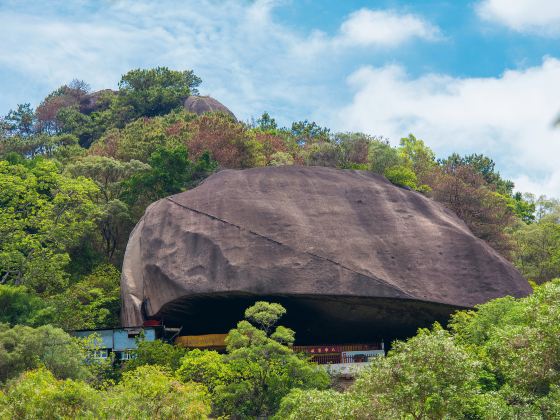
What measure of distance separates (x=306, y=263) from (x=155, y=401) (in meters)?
9.08

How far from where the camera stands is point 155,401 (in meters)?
15.9

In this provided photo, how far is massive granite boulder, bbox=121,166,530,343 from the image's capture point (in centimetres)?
2395

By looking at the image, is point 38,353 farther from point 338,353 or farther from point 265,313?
point 338,353

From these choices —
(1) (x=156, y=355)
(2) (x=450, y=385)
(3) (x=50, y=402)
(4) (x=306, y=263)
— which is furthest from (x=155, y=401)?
(4) (x=306, y=263)

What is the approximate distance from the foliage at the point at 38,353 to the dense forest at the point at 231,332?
0.03 meters

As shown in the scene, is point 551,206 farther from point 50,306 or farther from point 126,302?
point 50,306

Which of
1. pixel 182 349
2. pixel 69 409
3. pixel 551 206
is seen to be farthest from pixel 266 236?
pixel 551 206

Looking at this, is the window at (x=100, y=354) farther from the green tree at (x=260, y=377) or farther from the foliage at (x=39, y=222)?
the green tree at (x=260, y=377)

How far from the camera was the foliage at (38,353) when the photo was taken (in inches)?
771

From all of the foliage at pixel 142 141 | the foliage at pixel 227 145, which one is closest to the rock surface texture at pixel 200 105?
the foliage at pixel 142 141

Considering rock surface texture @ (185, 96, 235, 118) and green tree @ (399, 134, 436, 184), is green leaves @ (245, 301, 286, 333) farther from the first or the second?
rock surface texture @ (185, 96, 235, 118)

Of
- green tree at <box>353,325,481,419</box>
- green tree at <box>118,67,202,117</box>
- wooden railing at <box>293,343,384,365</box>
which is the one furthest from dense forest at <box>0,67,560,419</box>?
green tree at <box>118,67,202,117</box>

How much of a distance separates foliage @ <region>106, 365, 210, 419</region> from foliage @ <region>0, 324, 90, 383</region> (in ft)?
11.8

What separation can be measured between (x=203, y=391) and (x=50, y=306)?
7.74m
